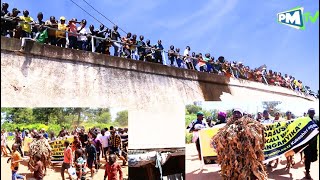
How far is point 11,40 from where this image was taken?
834cm

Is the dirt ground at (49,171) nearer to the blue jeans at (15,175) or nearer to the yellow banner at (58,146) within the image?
the blue jeans at (15,175)

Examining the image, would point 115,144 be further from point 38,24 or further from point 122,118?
point 38,24

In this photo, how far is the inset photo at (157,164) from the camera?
5.24 metres

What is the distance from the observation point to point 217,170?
5.79 meters

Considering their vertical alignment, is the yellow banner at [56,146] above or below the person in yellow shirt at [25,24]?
below

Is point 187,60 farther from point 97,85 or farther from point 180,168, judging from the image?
point 180,168

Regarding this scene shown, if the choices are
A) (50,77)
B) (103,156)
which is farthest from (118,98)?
(103,156)

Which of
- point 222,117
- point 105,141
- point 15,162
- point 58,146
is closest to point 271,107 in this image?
point 222,117

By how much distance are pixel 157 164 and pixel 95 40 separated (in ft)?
18.9

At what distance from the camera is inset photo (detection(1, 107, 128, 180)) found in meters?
5.19

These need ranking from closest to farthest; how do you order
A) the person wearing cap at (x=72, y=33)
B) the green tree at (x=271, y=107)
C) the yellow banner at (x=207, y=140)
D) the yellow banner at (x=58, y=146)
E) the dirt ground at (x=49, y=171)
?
the dirt ground at (x=49, y=171) < the yellow banner at (x=58, y=146) < the yellow banner at (x=207, y=140) < the green tree at (x=271, y=107) < the person wearing cap at (x=72, y=33)

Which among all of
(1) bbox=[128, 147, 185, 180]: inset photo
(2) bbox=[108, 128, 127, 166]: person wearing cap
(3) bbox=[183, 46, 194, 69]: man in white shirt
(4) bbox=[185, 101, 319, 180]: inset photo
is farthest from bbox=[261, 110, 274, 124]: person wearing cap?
(3) bbox=[183, 46, 194, 69]: man in white shirt

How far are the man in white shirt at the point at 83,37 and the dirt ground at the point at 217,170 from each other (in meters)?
5.22

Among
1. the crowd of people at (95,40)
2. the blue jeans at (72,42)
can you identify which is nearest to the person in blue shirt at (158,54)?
the crowd of people at (95,40)
